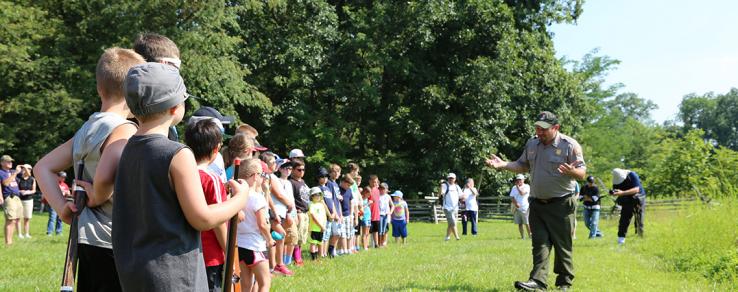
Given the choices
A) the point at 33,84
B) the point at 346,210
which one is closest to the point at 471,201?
the point at 346,210

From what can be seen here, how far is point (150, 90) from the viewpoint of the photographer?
311 cm

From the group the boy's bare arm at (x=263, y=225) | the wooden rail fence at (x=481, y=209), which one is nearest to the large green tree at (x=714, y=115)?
the wooden rail fence at (x=481, y=209)

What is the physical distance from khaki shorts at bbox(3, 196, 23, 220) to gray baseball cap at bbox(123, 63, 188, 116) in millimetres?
13219

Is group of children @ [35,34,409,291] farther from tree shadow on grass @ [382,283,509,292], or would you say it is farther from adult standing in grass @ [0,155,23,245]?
adult standing in grass @ [0,155,23,245]

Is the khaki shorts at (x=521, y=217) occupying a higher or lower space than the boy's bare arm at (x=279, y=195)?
lower

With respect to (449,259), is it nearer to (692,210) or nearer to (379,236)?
(692,210)

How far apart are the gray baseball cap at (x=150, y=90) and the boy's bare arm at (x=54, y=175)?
3.04 ft

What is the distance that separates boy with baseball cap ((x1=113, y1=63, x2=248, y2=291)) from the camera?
3.04 meters

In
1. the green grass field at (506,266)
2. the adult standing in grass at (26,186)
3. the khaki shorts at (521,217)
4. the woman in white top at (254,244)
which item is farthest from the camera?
the khaki shorts at (521,217)

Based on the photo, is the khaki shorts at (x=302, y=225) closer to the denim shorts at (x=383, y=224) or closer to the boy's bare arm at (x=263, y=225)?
the denim shorts at (x=383, y=224)

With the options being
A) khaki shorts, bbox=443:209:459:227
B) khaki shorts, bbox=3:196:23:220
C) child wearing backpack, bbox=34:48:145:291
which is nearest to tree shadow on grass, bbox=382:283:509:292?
child wearing backpack, bbox=34:48:145:291

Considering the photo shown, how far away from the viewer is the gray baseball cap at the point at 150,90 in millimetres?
3102

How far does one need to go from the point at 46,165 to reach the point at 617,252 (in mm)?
11473

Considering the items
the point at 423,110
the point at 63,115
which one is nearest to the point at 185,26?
the point at 63,115
